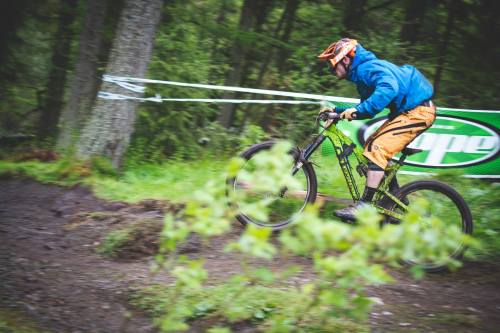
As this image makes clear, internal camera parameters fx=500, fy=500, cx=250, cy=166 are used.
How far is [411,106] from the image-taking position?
16.9 ft

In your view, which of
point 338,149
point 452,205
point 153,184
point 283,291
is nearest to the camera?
point 283,291

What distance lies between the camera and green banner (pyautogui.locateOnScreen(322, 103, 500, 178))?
768 cm

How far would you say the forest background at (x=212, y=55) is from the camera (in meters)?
7.82

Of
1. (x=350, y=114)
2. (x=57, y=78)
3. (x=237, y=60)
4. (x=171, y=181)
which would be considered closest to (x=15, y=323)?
(x=350, y=114)

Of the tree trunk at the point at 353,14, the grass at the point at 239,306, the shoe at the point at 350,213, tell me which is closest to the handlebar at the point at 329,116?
the shoe at the point at 350,213

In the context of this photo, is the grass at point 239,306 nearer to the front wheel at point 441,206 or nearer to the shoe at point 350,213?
the shoe at point 350,213

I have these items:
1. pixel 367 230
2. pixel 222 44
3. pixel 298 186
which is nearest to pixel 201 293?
pixel 298 186

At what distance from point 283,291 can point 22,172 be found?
16.8ft

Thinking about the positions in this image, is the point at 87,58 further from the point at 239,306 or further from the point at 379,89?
the point at 239,306

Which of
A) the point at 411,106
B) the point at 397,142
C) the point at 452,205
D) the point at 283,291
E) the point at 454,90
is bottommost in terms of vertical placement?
the point at 283,291

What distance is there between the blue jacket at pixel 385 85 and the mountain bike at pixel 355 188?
1.46 ft

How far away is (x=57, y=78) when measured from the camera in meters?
16.0

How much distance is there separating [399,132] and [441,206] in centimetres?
88

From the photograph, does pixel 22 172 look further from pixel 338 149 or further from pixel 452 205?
pixel 452 205
